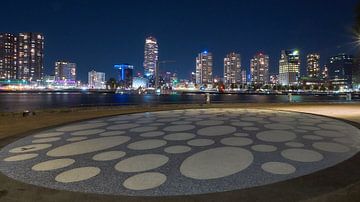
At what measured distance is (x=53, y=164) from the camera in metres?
6.53

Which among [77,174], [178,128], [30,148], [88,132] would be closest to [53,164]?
[77,174]

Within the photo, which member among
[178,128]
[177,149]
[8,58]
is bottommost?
[177,149]

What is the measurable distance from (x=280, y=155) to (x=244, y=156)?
0.82m

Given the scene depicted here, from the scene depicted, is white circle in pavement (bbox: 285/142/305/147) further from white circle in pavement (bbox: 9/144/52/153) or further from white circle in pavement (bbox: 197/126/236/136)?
white circle in pavement (bbox: 9/144/52/153)

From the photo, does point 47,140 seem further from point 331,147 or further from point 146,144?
point 331,147

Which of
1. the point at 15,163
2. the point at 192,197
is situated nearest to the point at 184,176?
the point at 192,197

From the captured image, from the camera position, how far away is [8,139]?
9.45 m

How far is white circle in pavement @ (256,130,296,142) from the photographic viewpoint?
886 cm

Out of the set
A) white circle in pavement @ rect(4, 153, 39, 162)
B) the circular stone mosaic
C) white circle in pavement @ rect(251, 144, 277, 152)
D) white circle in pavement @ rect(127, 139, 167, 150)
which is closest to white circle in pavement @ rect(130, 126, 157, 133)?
the circular stone mosaic

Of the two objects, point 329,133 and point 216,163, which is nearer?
point 216,163

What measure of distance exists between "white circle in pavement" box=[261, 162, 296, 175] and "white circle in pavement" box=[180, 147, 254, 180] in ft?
1.25

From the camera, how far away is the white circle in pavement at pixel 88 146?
7586 millimetres

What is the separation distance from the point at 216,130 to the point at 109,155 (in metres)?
4.41

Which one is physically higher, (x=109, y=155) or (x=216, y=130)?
(x=216, y=130)
